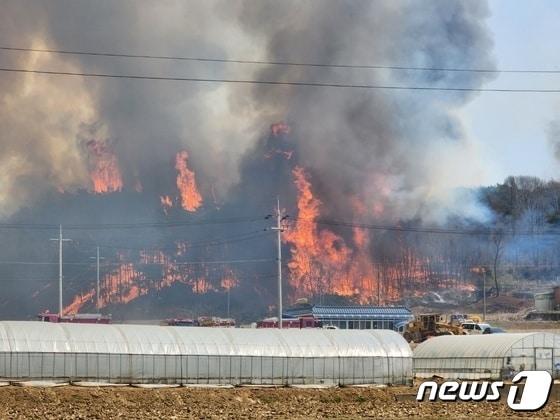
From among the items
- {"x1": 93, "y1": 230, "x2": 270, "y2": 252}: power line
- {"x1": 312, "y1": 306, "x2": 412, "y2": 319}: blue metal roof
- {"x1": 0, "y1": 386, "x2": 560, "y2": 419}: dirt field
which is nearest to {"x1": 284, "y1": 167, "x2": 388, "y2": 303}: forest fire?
{"x1": 93, "y1": 230, "x2": 270, "y2": 252}: power line

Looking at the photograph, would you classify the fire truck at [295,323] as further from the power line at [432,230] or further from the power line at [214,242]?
the power line at [432,230]

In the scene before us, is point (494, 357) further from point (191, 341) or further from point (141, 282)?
point (141, 282)

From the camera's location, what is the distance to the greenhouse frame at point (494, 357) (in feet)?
238

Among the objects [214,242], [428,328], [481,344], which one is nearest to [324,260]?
[214,242]

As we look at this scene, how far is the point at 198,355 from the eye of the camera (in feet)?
210

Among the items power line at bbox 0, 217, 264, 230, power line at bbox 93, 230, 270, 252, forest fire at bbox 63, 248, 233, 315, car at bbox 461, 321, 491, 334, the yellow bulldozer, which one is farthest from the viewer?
power line at bbox 0, 217, 264, 230

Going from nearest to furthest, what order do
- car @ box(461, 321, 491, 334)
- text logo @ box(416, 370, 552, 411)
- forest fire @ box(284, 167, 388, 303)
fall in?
text logo @ box(416, 370, 552, 411), car @ box(461, 321, 491, 334), forest fire @ box(284, 167, 388, 303)

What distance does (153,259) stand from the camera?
456ft

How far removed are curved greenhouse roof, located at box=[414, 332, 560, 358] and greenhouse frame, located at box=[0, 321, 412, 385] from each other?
6.40m

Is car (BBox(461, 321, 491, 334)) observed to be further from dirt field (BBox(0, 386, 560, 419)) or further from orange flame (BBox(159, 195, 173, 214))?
orange flame (BBox(159, 195, 173, 214))

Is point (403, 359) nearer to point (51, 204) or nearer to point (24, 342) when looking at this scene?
point (24, 342)

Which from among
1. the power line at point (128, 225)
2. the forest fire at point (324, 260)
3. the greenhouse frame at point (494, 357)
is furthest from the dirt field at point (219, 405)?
the power line at point (128, 225)

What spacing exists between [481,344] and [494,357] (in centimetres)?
248

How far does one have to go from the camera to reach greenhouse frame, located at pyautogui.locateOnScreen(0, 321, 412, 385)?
59938 millimetres
